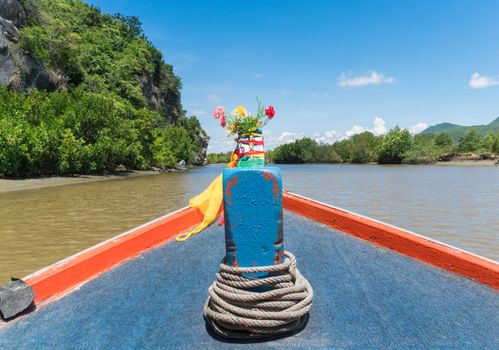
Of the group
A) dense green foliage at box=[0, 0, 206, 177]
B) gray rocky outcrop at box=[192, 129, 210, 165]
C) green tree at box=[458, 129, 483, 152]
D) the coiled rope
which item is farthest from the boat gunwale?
green tree at box=[458, 129, 483, 152]

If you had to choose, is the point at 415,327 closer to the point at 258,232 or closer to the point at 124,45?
the point at 258,232

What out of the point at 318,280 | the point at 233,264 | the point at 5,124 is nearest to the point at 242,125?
the point at 318,280

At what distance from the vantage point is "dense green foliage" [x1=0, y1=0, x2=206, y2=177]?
63.1ft

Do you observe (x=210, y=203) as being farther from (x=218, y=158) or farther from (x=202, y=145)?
(x=218, y=158)

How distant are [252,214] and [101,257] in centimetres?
145

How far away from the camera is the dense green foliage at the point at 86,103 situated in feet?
63.1

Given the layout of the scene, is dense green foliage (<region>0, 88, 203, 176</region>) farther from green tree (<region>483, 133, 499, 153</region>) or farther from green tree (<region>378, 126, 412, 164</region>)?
green tree (<region>483, 133, 499, 153</region>)

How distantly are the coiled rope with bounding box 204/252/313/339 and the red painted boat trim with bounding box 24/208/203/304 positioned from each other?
3.86ft

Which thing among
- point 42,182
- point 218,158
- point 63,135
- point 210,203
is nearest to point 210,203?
point 210,203

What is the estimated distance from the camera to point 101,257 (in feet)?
7.98

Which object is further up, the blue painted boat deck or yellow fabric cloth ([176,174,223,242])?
yellow fabric cloth ([176,174,223,242])

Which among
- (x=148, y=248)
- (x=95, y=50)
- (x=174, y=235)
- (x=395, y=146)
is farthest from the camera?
(x=395, y=146)

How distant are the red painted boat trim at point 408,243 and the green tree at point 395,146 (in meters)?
69.1

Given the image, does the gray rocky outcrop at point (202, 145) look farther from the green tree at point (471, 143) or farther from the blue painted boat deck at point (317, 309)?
the blue painted boat deck at point (317, 309)
